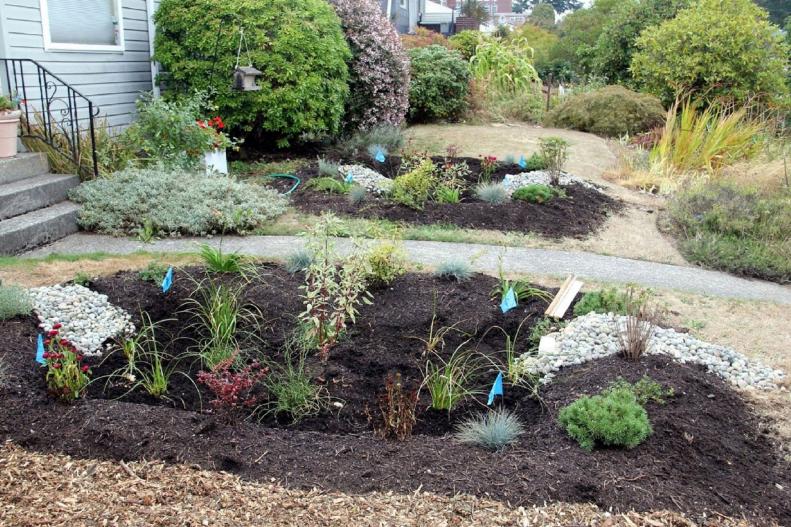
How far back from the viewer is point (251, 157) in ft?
32.4

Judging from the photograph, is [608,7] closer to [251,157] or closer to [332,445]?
[251,157]

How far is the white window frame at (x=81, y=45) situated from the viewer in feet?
24.7

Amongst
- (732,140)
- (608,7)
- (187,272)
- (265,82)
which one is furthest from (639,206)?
(608,7)

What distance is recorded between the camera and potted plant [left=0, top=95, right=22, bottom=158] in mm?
6504

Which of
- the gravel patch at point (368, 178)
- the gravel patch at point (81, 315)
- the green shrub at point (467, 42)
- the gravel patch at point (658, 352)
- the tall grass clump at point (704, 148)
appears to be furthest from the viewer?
the green shrub at point (467, 42)

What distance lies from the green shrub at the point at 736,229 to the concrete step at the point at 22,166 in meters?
6.09

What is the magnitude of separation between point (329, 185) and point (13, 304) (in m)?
4.23

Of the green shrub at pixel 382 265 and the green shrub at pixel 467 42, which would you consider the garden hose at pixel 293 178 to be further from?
the green shrub at pixel 467 42

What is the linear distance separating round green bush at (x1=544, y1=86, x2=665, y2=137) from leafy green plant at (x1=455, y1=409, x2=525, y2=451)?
11436 mm

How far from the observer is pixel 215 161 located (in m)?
8.06

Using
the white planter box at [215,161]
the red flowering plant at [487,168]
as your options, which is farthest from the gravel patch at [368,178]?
the white planter box at [215,161]

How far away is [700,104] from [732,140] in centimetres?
415

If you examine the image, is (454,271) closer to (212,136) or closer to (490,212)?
(490,212)

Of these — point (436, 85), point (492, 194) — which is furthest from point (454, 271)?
point (436, 85)
